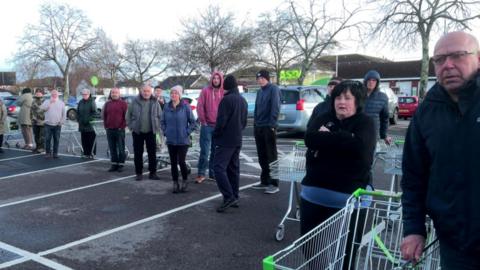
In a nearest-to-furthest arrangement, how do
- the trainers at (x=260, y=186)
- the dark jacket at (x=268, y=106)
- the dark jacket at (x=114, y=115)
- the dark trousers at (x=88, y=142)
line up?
the dark jacket at (x=268, y=106)
the trainers at (x=260, y=186)
the dark jacket at (x=114, y=115)
the dark trousers at (x=88, y=142)

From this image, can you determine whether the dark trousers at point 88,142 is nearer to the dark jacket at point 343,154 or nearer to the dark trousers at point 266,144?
the dark trousers at point 266,144

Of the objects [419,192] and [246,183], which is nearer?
[419,192]

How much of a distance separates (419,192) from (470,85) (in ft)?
1.98

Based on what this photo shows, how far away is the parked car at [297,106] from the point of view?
13984mm

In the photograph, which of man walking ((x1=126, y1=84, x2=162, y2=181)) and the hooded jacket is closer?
the hooded jacket

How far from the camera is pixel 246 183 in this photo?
8.12m

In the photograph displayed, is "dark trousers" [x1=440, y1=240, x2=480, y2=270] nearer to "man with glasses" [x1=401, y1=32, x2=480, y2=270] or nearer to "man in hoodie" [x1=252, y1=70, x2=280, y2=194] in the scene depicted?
"man with glasses" [x1=401, y1=32, x2=480, y2=270]

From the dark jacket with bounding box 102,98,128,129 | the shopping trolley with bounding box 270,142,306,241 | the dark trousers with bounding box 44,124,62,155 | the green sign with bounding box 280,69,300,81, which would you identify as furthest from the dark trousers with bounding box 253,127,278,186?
the green sign with bounding box 280,69,300,81

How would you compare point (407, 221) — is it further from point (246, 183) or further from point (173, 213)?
point (246, 183)

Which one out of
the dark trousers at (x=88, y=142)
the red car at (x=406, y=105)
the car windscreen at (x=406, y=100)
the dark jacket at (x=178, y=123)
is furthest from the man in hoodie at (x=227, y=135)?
the car windscreen at (x=406, y=100)

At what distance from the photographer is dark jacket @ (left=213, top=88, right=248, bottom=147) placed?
6.07 m

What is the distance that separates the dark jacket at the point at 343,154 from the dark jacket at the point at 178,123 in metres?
4.16

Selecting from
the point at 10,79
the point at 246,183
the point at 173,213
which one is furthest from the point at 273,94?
the point at 10,79

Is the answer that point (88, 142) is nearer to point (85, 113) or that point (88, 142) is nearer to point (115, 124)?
point (85, 113)
